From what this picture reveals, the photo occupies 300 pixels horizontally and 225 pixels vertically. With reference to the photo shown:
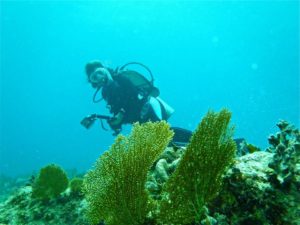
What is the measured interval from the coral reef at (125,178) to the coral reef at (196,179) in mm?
246

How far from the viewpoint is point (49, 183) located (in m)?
5.11

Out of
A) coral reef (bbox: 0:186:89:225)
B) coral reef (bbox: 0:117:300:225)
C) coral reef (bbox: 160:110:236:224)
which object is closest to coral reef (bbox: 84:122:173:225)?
coral reef (bbox: 0:117:300:225)

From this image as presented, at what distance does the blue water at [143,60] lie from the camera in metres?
113

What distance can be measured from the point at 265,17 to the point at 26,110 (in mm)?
118105

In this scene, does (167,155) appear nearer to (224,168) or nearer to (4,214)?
(224,168)

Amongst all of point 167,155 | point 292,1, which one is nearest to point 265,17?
point 292,1

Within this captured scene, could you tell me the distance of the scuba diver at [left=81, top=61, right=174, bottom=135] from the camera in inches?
350

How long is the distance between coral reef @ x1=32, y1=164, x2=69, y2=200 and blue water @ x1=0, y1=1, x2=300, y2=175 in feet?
310

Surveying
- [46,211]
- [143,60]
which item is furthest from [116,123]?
[143,60]

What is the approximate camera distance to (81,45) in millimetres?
148375

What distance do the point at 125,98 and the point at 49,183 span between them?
178 inches

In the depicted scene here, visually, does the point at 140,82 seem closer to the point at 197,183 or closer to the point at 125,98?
the point at 125,98

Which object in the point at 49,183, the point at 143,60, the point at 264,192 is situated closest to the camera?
the point at 264,192

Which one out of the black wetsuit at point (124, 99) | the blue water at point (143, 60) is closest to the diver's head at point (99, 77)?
the black wetsuit at point (124, 99)
